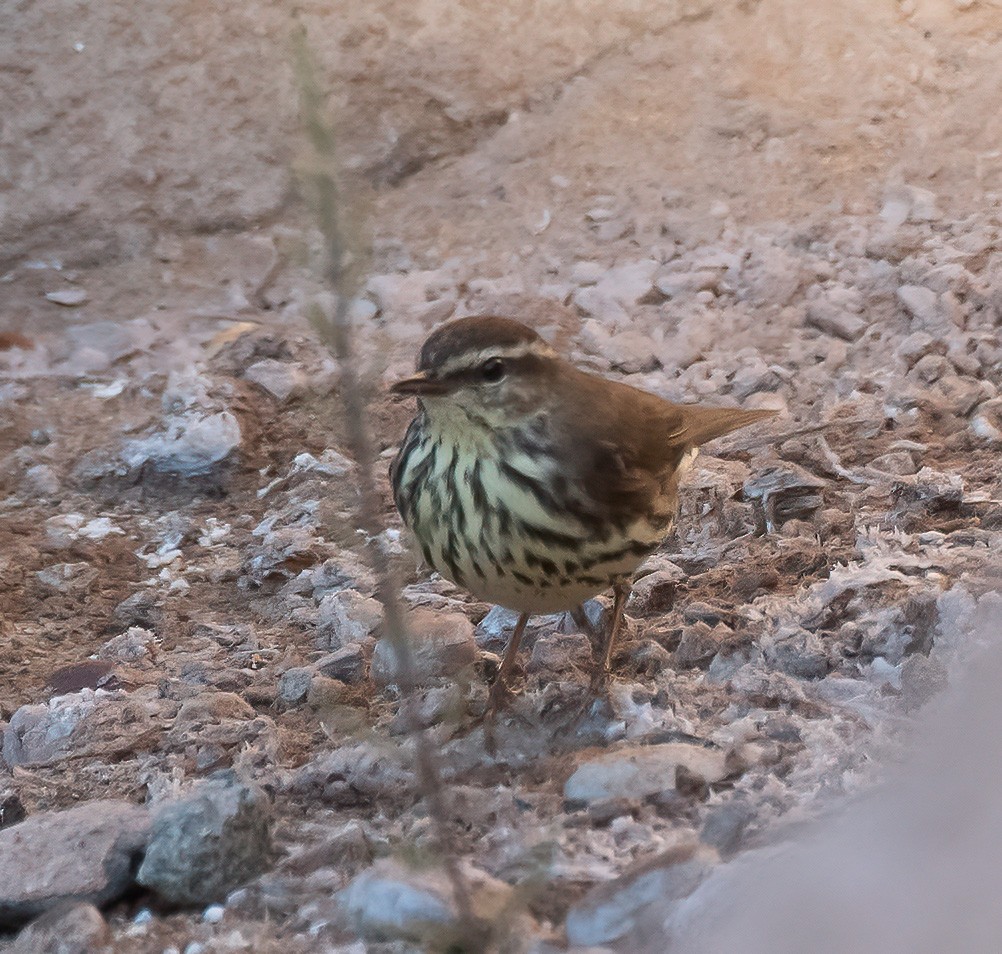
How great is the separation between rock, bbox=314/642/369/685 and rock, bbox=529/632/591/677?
1.49ft

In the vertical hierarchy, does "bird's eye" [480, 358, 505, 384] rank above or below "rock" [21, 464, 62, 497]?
above

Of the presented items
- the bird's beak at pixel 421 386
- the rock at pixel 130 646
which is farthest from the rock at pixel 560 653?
the rock at pixel 130 646

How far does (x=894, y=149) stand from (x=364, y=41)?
7.35 ft

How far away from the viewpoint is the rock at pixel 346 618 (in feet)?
12.6

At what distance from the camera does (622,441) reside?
345 centimetres

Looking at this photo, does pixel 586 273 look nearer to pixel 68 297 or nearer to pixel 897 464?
pixel 897 464

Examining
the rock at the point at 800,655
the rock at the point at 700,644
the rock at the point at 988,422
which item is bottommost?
the rock at the point at 700,644

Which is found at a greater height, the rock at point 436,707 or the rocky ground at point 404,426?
the rocky ground at point 404,426

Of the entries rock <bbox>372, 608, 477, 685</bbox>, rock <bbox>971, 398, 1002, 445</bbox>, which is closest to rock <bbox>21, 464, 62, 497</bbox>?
rock <bbox>372, 608, 477, 685</bbox>

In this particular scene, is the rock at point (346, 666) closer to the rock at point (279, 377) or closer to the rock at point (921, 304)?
the rock at point (279, 377)

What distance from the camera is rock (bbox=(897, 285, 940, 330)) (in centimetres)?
489

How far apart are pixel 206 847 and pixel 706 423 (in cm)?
193

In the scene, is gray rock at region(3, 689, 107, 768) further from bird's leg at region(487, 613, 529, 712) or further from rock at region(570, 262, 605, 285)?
rock at region(570, 262, 605, 285)

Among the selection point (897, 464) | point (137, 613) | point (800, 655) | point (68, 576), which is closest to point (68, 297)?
point (68, 576)
